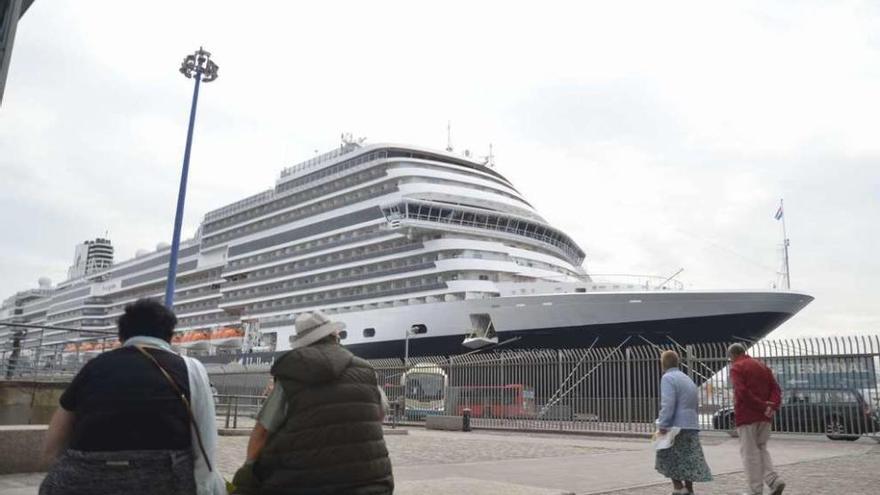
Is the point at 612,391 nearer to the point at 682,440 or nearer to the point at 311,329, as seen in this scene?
the point at 682,440

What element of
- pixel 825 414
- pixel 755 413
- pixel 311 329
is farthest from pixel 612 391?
pixel 311 329

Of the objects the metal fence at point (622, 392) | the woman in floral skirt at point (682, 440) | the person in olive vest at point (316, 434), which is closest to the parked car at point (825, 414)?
the metal fence at point (622, 392)

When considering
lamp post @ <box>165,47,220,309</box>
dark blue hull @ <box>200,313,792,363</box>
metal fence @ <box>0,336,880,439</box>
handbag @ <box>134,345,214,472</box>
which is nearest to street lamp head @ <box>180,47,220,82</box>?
lamp post @ <box>165,47,220,309</box>

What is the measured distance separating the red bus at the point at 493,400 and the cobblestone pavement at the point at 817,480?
11520mm

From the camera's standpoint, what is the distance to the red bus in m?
21.4

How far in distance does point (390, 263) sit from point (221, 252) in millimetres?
22419

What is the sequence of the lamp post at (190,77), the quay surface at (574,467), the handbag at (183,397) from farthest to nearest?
the lamp post at (190,77) → the quay surface at (574,467) → the handbag at (183,397)

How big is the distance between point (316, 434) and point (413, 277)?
3200cm

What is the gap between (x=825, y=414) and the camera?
50.0 feet

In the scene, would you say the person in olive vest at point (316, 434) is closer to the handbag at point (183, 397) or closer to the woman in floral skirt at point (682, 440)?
the handbag at point (183, 397)

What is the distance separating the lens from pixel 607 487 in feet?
24.9

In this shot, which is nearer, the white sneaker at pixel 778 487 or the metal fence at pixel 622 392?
the white sneaker at pixel 778 487

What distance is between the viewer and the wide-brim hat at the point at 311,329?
340 cm

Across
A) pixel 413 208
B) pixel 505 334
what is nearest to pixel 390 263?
pixel 413 208
